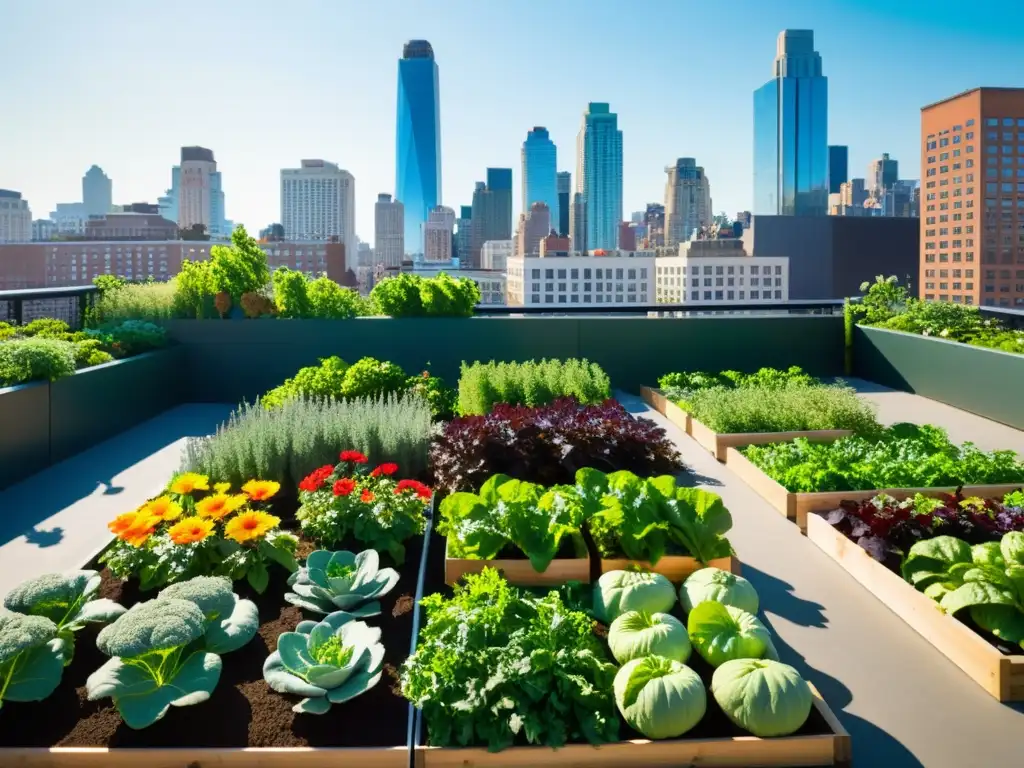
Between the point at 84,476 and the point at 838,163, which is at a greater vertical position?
the point at 838,163

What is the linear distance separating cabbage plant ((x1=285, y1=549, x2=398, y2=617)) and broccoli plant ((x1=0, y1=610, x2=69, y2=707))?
75 centimetres

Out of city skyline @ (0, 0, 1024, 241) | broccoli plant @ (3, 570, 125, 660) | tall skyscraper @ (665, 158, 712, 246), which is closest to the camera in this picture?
broccoli plant @ (3, 570, 125, 660)

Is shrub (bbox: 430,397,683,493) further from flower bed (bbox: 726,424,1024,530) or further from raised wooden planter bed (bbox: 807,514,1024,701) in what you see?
raised wooden planter bed (bbox: 807,514,1024,701)

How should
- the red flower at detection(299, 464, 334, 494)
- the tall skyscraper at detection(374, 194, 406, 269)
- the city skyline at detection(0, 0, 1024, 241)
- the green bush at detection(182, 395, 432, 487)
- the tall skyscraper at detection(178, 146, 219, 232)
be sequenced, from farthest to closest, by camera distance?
1. the tall skyscraper at detection(374, 194, 406, 269)
2. the tall skyscraper at detection(178, 146, 219, 232)
3. the city skyline at detection(0, 0, 1024, 241)
4. the green bush at detection(182, 395, 432, 487)
5. the red flower at detection(299, 464, 334, 494)

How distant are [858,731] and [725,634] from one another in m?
0.45

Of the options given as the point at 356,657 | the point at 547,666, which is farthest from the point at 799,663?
the point at 356,657

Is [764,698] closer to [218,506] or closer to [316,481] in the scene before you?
[218,506]

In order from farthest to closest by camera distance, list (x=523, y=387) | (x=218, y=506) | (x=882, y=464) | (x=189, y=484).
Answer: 1. (x=523, y=387)
2. (x=882, y=464)
3. (x=189, y=484)
4. (x=218, y=506)

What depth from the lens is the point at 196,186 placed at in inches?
5792

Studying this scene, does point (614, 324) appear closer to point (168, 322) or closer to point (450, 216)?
point (168, 322)

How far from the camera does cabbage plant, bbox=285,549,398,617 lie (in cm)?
312

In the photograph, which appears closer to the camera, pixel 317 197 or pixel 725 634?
pixel 725 634

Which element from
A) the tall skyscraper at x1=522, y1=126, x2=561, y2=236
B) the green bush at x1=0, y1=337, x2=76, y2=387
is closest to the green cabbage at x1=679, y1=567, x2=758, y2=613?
the green bush at x1=0, y1=337, x2=76, y2=387

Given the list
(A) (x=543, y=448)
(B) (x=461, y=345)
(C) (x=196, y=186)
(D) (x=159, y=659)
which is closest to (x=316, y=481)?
(A) (x=543, y=448)
